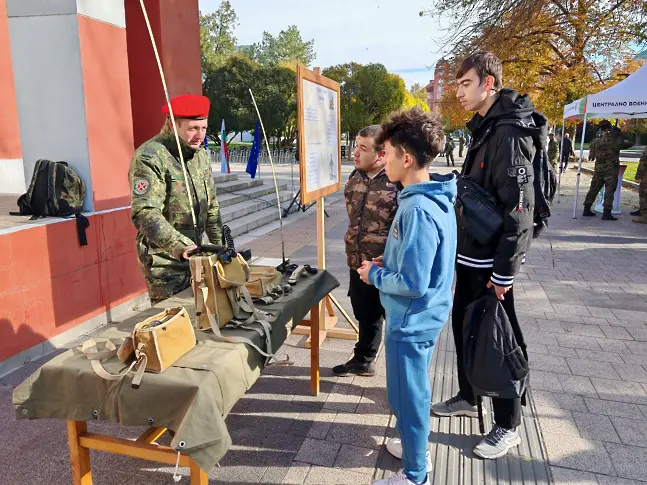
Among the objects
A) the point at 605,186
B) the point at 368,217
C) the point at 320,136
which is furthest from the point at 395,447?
the point at 605,186

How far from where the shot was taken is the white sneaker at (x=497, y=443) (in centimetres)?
259

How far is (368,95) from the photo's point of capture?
28688 millimetres

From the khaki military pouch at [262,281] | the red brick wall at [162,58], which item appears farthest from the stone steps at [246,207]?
the khaki military pouch at [262,281]

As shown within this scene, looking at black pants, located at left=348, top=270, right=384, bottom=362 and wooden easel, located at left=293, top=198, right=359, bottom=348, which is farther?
wooden easel, located at left=293, top=198, right=359, bottom=348

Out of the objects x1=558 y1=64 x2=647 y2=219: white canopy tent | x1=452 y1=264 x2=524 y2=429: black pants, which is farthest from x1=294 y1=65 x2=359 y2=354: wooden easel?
x1=558 y1=64 x2=647 y2=219: white canopy tent

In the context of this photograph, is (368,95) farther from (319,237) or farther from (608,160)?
(319,237)

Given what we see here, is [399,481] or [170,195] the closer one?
[399,481]

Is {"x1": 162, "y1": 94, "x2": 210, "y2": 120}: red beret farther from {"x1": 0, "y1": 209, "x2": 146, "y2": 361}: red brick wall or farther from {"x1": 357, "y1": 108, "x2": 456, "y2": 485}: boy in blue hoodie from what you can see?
{"x1": 0, "y1": 209, "x2": 146, "y2": 361}: red brick wall

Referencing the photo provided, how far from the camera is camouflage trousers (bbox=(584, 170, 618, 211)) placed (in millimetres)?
9664

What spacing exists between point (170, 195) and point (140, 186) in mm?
199

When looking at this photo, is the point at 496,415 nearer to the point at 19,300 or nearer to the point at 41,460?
the point at 41,460

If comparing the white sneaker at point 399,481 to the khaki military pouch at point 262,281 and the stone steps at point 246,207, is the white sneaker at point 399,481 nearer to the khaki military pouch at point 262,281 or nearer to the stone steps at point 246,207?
the khaki military pouch at point 262,281

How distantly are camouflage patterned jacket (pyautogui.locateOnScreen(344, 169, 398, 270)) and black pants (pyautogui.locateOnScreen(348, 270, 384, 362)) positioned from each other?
7.1 inches

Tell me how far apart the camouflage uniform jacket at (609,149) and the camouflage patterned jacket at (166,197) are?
368 inches
